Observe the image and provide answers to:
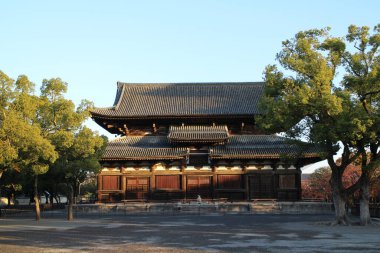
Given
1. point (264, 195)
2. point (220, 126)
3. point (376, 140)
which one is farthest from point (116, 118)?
point (376, 140)

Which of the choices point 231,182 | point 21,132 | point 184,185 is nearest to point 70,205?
point 21,132

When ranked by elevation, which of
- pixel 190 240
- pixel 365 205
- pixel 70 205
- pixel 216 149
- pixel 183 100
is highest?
pixel 183 100

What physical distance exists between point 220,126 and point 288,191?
358 inches

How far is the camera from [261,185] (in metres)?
38.8

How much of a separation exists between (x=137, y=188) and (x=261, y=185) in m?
11.6

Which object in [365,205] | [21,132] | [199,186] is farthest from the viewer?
[199,186]

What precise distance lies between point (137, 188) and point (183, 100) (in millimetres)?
11385

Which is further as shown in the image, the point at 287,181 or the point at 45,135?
the point at 287,181

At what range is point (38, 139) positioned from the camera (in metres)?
24.6

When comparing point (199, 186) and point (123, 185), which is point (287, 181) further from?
point (123, 185)

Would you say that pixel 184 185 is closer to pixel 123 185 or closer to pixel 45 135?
pixel 123 185

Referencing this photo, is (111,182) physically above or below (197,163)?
below

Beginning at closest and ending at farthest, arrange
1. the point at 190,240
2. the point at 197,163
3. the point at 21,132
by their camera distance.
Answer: the point at 190,240 → the point at 21,132 → the point at 197,163

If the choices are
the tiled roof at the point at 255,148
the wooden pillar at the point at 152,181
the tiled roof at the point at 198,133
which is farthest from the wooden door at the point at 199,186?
the tiled roof at the point at 198,133
